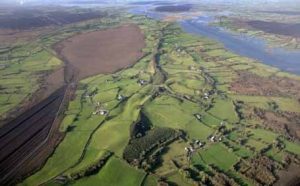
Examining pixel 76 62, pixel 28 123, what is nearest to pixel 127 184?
pixel 28 123

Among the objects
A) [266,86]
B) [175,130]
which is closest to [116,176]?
[175,130]

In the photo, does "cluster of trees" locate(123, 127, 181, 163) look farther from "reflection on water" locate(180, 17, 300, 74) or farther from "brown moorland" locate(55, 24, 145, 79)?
"reflection on water" locate(180, 17, 300, 74)

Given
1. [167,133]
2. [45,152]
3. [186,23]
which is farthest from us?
[186,23]

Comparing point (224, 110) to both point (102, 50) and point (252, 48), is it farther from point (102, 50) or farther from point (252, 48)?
point (102, 50)

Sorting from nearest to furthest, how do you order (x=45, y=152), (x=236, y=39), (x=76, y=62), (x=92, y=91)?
(x=45, y=152) → (x=92, y=91) → (x=76, y=62) → (x=236, y=39)

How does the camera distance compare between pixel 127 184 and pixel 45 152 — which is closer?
pixel 127 184

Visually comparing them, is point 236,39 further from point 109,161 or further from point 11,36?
point 109,161

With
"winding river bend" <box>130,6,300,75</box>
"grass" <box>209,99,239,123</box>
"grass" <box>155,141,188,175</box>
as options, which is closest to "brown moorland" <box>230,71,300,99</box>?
"grass" <box>209,99,239,123</box>
